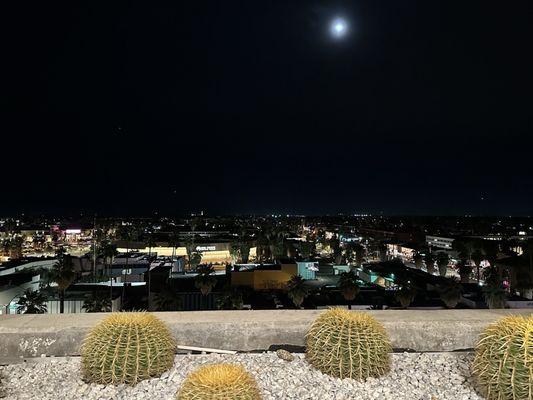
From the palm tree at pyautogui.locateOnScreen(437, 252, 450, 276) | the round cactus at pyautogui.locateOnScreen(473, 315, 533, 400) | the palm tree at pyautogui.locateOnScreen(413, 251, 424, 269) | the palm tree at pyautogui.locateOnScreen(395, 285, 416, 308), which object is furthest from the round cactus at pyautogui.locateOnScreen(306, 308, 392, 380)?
the palm tree at pyautogui.locateOnScreen(413, 251, 424, 269)

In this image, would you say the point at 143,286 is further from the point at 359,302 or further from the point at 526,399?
the point at 526,399

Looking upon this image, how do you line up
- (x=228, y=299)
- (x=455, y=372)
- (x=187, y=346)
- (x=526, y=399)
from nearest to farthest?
(x=526, y=399), (x=455, y=372), (x=187, y=346), (x=228, y=299)

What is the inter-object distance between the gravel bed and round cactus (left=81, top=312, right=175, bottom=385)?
0.13 metres

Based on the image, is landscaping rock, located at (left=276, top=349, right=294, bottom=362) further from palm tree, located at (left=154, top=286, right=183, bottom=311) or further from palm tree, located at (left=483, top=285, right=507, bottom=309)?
palm tree, located at (left=483, top=285, right=507, bottom=309)

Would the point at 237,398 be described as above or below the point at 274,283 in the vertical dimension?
above

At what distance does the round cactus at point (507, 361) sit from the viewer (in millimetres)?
4371

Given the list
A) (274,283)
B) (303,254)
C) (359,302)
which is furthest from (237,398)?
(303,254)

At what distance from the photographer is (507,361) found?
4.50 m

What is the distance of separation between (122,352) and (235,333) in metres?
1.71

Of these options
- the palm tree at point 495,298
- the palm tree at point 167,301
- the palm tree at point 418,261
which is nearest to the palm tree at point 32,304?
the palm tree at point 167,301

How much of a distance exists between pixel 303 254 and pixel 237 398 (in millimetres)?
81340

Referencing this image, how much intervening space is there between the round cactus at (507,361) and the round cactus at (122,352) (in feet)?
12.9

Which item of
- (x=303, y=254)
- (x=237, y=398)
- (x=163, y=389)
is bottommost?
(x=303, y=254)

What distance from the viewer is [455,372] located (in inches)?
218
